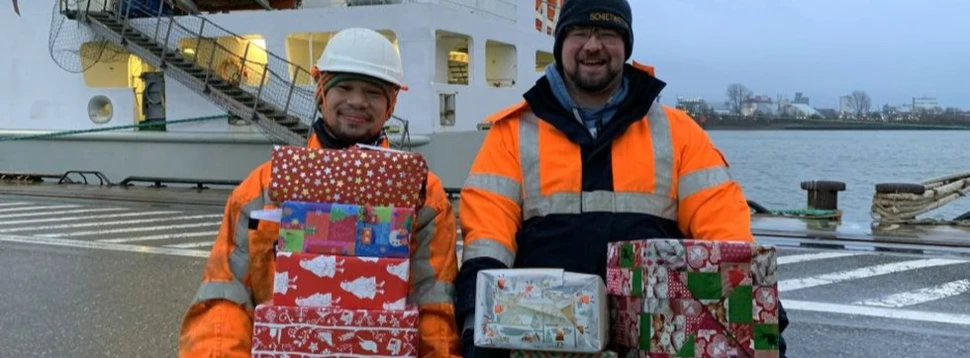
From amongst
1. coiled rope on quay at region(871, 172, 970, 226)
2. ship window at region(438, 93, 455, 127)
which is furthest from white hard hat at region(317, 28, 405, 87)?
ship window at region(438, 93, 455, 127)

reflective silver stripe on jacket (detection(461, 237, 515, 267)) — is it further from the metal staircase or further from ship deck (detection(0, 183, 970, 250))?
the metal staircase

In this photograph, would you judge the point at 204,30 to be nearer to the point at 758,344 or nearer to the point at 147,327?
the point at 147,327

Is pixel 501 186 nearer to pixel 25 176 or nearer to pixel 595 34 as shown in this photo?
pixel 595 34

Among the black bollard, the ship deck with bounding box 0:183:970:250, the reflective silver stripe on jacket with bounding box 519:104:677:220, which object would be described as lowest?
the ship deck with bounding box 0:183:970:250

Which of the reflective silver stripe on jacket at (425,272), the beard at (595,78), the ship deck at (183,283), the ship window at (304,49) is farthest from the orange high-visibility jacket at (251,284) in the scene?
the ship window at (304,49)

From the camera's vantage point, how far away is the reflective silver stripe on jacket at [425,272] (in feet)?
7.82

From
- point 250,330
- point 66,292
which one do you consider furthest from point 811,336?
point 66,292

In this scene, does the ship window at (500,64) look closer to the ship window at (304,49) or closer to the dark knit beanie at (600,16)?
the ship window at (304,49)

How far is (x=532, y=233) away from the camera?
8.25 ft

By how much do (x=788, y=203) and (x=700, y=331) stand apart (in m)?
25.3

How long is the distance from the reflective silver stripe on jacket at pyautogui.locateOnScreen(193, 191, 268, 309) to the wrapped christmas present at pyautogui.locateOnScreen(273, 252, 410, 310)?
0.82 ft

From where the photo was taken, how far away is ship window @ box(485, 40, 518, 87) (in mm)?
17766

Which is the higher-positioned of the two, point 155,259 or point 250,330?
point 250,330

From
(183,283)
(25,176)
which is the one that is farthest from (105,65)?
(183,283)
